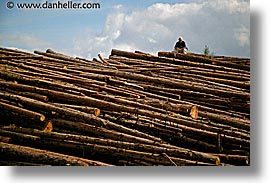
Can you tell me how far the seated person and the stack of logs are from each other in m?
0.08

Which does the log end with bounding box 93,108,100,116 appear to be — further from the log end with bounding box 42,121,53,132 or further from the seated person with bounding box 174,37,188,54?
the seated person with bounding box 174,37,188,54

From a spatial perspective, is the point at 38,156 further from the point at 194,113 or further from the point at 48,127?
the point at 194,113

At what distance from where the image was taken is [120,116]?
3.08 metres

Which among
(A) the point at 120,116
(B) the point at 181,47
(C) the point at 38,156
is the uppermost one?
(B) the point at 181,47

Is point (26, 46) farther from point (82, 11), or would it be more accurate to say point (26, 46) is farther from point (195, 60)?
point (195, 60)

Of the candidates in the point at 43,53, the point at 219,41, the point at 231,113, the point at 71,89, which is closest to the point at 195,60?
the point at 219,41

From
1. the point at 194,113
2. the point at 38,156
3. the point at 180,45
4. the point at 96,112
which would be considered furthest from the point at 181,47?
the point at 38,156

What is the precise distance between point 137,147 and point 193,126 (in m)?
0.48

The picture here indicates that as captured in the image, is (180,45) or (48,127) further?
(180,45)

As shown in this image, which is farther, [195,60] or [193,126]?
[195,60]

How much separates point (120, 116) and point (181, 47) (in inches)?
30.5

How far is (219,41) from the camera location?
10.3 ft

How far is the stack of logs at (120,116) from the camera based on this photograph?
9.85ft

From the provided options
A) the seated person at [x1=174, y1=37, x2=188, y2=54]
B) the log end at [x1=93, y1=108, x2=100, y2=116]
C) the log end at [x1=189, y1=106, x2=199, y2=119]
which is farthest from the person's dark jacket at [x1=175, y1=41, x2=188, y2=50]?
the log end at [x1=93, y1=108, x2=100, y2=116]
